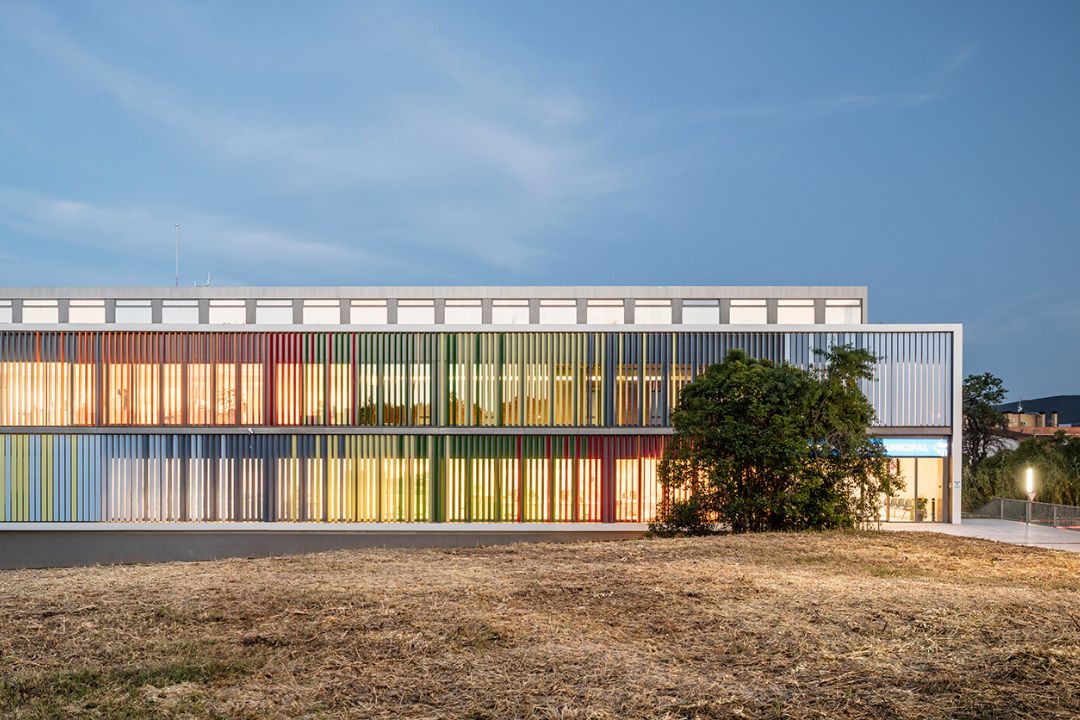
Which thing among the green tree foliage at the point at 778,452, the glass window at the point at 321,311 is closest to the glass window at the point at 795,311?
the glass window at the point at 321,311

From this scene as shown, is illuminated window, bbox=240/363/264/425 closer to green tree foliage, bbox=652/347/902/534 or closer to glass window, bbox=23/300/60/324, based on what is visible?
green tree foliage, bbox=652/347/902/534

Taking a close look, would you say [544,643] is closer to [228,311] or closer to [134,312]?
[228,311]

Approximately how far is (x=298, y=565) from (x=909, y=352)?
20073 mm

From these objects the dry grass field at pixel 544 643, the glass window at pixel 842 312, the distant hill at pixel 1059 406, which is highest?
the glass window at pixel 842 312

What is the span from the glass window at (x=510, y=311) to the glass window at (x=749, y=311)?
34.1ft

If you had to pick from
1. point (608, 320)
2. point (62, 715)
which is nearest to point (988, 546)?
point (62, 715)

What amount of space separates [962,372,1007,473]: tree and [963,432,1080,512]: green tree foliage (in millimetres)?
10318

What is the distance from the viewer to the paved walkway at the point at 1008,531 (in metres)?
19.8

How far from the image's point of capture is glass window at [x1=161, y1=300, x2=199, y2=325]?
44.8m

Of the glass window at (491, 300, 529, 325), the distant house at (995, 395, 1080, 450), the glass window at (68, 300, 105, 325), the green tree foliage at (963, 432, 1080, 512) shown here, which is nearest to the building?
the green tree foliage at (963, 432, 1080, 512)

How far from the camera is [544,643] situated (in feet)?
23.9

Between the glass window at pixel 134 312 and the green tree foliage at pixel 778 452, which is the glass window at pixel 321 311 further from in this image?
the green tree foliage at pixel 778 452

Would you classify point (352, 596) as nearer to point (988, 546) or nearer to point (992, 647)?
point (992, 647)

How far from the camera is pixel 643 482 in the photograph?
25016 mm
